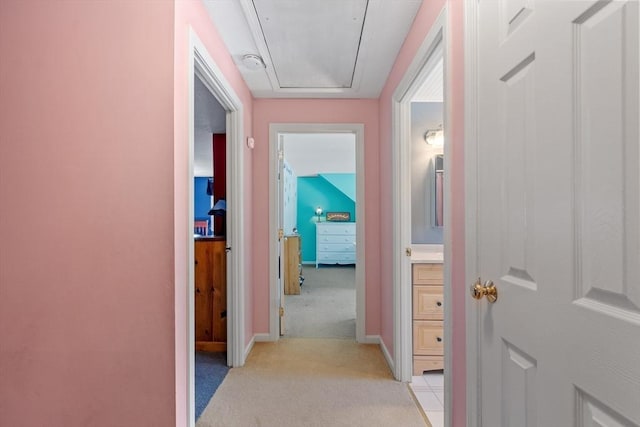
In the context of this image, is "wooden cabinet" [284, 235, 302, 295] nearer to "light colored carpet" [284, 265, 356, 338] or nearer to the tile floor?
"light colored carpet" [284, 265, 356, 338]

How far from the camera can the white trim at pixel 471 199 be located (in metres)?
1.09

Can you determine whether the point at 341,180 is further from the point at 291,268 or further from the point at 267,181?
the point at 267,181

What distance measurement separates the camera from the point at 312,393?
2039 mm

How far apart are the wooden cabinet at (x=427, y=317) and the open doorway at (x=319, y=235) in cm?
89

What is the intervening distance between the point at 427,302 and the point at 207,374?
1.66m

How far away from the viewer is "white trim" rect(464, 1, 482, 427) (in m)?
1.09

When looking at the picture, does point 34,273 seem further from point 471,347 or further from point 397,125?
point 397,125

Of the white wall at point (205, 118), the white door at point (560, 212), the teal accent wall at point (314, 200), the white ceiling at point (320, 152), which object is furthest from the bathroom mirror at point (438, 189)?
the teal accent wall at point (314, 200)

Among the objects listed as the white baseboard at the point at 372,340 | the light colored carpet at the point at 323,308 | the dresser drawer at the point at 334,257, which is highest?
the dresser drawer at the point at 334,257

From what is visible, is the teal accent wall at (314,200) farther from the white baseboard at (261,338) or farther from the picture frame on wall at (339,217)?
the white baseboard at (261,338)

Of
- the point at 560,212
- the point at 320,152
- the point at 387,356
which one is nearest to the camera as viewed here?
the point at 560,212

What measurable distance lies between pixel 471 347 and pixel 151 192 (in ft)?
4.48

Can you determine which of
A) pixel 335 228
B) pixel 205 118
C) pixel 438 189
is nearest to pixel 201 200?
pixel 335 228

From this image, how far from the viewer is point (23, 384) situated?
135 centimetres
